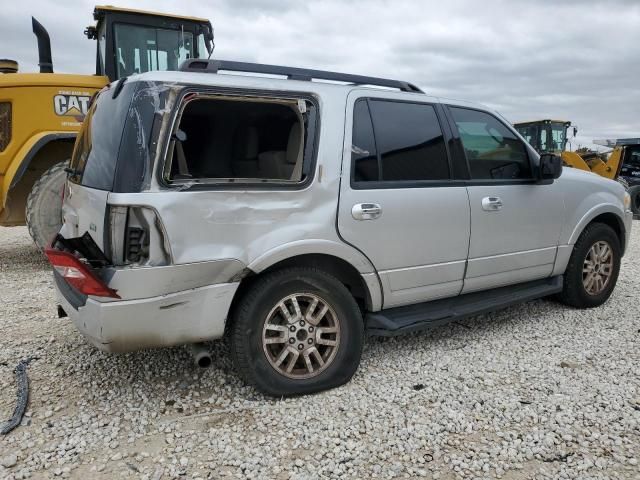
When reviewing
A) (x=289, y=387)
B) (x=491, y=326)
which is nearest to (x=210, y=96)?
(x=289, y=387)

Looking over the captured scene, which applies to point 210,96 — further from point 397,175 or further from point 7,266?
point 7,266

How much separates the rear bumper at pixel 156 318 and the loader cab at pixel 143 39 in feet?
15.3

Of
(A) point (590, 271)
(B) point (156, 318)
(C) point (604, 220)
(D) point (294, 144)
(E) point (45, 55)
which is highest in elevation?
(E) point (45, 55)

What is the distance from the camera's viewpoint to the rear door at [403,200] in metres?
3.21

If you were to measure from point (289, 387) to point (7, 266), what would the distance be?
212 inches

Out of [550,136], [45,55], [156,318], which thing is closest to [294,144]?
[156,318]

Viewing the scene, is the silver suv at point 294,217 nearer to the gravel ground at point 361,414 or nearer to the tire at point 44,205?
the gravel ground at point 361,414

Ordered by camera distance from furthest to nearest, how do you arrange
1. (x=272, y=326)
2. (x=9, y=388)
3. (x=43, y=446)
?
(x=9, y=388)
(x=272, y=326)
(x=43, y=446)

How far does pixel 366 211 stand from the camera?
10.5 feet

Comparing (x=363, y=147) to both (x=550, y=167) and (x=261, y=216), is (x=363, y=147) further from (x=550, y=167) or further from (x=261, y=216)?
(x=550, y=167)

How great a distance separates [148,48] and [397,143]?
181 inches

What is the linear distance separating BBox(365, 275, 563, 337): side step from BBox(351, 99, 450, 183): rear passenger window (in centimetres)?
90

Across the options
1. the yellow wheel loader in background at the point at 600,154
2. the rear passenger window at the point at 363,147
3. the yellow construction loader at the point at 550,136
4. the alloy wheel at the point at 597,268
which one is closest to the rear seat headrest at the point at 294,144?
the rear passenger window at the point at 363,147

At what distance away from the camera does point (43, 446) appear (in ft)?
8.68
